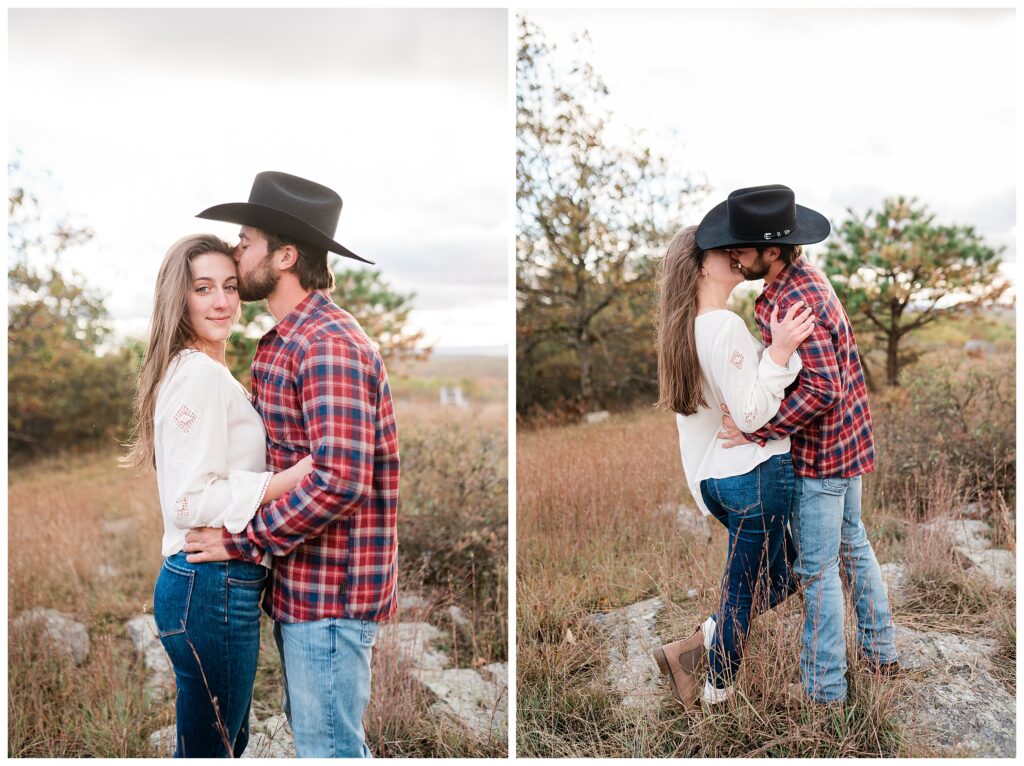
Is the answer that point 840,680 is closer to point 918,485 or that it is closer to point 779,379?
point 779,379

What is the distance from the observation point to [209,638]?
1.91 metres

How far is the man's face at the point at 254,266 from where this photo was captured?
2.04 meters

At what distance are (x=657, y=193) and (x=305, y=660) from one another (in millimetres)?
4391

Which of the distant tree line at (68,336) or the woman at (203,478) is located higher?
the distant tree line at (68,336)

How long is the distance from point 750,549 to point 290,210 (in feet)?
5.36

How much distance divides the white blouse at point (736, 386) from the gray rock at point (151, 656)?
2443 mm

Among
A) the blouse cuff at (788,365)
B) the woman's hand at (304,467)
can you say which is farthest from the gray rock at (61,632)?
the blouse cuff at (788,365)

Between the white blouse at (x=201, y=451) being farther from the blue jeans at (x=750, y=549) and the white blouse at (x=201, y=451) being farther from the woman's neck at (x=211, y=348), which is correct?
the blue jeans at (x=750, y=549)

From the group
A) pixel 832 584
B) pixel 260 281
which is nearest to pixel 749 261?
pixel 832 584

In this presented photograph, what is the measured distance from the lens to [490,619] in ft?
12.5

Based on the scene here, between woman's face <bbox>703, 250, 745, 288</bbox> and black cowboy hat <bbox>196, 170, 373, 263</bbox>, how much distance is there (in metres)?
1.05

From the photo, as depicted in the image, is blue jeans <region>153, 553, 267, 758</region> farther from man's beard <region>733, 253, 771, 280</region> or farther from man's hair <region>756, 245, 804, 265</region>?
man's hair <region>756, 245, 804, 265</region>

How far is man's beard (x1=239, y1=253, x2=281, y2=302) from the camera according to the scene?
204 centimetres

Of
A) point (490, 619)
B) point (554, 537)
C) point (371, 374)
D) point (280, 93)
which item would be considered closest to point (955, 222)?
point (554, 537)
